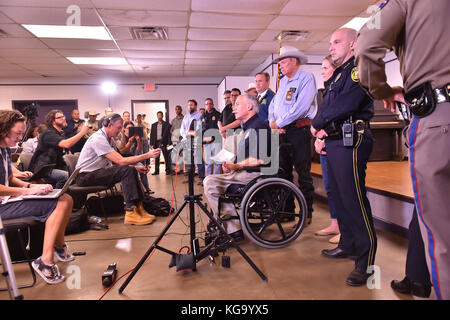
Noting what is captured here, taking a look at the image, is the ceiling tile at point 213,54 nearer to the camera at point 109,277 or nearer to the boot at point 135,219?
the boot at point 135,219

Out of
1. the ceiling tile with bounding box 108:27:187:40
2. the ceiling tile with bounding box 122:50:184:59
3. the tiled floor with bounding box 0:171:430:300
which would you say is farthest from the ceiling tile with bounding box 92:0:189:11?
the tiled floor with bounding box 0:171:430:300

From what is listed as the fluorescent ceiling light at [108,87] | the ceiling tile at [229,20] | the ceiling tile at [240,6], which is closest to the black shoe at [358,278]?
the ceiling tile at [240,6]

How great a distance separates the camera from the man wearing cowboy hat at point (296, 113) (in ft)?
8.43

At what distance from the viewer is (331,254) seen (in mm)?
2084

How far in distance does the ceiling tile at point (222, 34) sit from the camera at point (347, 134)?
414 cm

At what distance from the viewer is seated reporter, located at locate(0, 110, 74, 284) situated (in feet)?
5.98

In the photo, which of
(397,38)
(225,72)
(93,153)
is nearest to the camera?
(397,38)

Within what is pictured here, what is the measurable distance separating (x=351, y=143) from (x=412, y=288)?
0.84 m

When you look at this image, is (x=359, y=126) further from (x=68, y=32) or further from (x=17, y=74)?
(x=17, y=74)

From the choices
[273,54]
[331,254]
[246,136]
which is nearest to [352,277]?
[331,254]

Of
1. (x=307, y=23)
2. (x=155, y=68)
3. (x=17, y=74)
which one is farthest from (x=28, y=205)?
(x=17, y=74)

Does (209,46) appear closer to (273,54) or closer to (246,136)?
(273,54)
